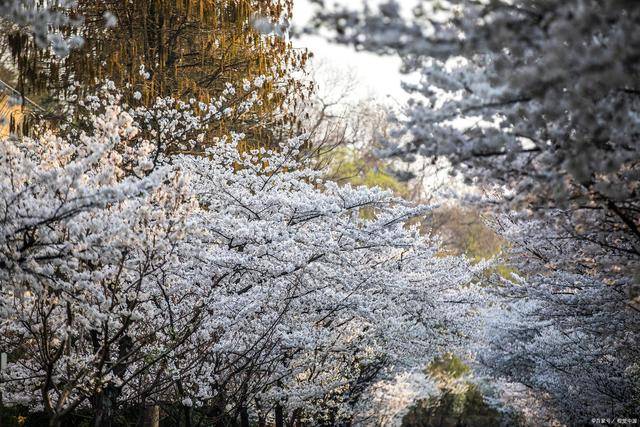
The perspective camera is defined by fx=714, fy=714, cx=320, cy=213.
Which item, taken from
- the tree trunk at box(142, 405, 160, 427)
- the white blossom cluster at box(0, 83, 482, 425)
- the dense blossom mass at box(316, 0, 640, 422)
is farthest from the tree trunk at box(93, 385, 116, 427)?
the dense blossom mass at box(316, 0, 640, 422)

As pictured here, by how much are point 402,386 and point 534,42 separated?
18.5 meters

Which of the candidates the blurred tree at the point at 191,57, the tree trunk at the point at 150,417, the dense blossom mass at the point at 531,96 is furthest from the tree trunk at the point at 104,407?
the blurred tree at the point at 191,57

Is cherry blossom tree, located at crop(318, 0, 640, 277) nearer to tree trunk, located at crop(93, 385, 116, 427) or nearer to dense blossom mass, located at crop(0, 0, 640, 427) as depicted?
dense blossom mass, located at crop(0, 0, 640, 427)

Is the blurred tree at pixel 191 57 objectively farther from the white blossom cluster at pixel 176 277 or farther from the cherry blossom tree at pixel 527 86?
the cherry blossom tree at pixel 527 86

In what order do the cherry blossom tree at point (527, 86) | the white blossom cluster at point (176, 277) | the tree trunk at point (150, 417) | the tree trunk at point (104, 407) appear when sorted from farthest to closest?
the tree trunk at point (150, 417)
the tree trunk at point (104, 407)
the white blossom cluster at point (176, 277)
the cherry blossom tree at point (527, 86)

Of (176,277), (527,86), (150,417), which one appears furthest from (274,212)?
(527,86)

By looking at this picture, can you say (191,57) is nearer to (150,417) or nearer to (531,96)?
(150,417)

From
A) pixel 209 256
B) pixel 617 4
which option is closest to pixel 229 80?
pixel 209 256

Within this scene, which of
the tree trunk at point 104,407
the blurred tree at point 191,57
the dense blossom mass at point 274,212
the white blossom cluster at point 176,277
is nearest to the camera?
the dense blossom mass at point 274,212

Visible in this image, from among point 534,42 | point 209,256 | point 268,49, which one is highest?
point 268,49

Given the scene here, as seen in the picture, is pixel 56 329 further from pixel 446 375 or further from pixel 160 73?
pixel 446 375

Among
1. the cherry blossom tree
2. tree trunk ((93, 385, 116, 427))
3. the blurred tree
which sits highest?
the blurred tree

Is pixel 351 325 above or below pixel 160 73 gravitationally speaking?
below

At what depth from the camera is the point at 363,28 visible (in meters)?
3.07
